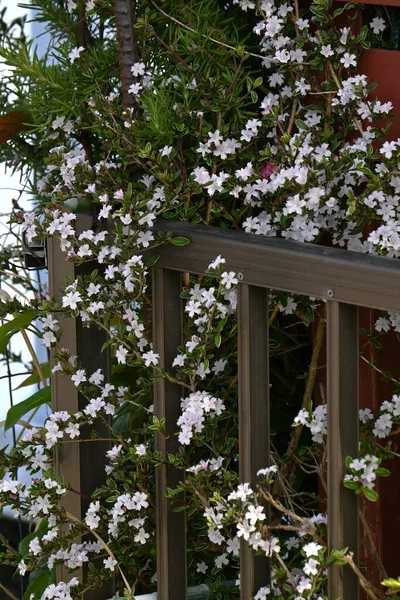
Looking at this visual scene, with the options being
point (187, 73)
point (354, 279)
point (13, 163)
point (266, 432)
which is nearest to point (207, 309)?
point (266, 432)

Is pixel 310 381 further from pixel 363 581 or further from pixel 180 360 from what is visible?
pixel 363 581

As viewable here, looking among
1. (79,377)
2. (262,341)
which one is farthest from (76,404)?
(262,341)

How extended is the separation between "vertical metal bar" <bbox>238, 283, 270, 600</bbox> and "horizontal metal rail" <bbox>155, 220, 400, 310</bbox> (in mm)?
48

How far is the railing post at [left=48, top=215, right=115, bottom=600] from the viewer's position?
1.84 metres

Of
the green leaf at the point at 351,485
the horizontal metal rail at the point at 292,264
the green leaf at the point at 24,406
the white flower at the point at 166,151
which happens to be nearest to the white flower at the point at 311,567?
the green leaf at the point at 351,485

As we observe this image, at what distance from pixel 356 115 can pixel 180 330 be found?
50cm

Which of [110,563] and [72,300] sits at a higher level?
[72,300]

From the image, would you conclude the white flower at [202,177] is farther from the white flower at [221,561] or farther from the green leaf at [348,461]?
the white flower at [221,561]

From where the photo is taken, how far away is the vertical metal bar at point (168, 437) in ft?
5.53

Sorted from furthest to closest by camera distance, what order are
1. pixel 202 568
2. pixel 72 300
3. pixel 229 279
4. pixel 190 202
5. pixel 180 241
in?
pixel 202 568
pixel 190 202
pixel 72 300
pixel 180 241
pixel 229 279

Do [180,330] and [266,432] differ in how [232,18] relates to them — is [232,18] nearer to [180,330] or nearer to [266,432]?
[180,330]

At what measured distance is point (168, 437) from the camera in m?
1.68

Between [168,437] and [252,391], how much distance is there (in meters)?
0.24

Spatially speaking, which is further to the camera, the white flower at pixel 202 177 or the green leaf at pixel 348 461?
the white flower at pixel 202 177
